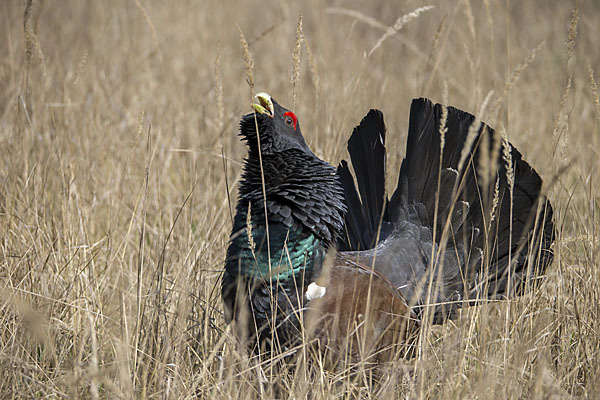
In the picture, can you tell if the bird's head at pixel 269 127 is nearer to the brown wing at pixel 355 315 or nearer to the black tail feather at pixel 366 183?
the brown wing at pixel 355 315

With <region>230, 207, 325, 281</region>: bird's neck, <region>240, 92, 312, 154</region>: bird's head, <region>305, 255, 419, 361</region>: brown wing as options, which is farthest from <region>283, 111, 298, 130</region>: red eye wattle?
<region>305, 255, 419, 361</region>: brown wing

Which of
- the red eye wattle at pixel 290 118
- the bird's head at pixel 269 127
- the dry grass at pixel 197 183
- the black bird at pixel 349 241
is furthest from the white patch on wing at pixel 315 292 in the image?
the red eye wattle at pixel 290 118

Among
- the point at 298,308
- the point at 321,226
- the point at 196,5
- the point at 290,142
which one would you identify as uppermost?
the point at 196,5

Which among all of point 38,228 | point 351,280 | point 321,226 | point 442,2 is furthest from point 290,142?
point 442,2

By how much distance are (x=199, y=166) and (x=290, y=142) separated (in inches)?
70.7

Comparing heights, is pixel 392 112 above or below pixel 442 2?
below

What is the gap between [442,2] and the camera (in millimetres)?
8172

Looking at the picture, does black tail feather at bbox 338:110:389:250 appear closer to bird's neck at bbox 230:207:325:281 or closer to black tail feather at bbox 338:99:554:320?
black tail feather at bbox 338:99:554:320

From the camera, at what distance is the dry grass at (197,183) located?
2.51 m

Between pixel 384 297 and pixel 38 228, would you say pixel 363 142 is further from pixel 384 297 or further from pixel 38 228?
pixel 38 228

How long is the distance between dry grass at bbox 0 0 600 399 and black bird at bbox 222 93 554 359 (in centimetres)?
16

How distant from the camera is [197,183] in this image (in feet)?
12.5

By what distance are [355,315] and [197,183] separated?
148 cm

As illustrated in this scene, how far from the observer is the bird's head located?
287cm
